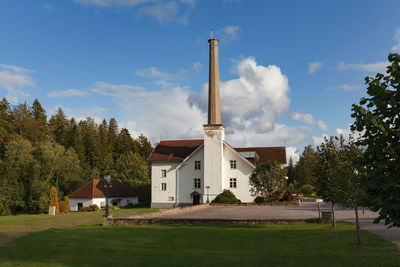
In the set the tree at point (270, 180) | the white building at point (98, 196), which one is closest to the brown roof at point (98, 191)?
the white building at point (98, 196)

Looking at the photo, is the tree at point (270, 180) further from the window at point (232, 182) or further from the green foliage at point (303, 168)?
the green foliage at point (303, 168)

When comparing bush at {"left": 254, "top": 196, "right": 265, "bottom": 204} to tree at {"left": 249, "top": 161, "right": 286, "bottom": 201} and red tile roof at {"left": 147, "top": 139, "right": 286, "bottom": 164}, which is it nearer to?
tree at {"left": 249, "top": 161, "right": 286, "bottom": 201}

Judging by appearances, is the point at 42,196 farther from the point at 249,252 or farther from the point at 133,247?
the point at 249,252

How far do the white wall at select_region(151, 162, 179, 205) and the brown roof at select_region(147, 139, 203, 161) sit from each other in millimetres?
921

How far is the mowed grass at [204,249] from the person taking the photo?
1141cm

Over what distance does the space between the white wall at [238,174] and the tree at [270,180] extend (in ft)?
10.4

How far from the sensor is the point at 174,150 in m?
54.9

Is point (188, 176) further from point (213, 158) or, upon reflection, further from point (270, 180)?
point (270, 180)

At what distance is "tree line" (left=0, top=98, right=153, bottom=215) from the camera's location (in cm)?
5044

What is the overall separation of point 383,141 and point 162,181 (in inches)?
1868

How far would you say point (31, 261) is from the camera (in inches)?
476

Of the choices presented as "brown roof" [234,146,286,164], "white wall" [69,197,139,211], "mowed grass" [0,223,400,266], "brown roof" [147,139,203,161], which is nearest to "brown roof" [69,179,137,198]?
"white wall" [69,197,139,211]

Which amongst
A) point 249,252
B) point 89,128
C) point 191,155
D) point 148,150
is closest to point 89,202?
point 191,155

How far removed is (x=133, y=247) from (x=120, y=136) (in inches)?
3101
